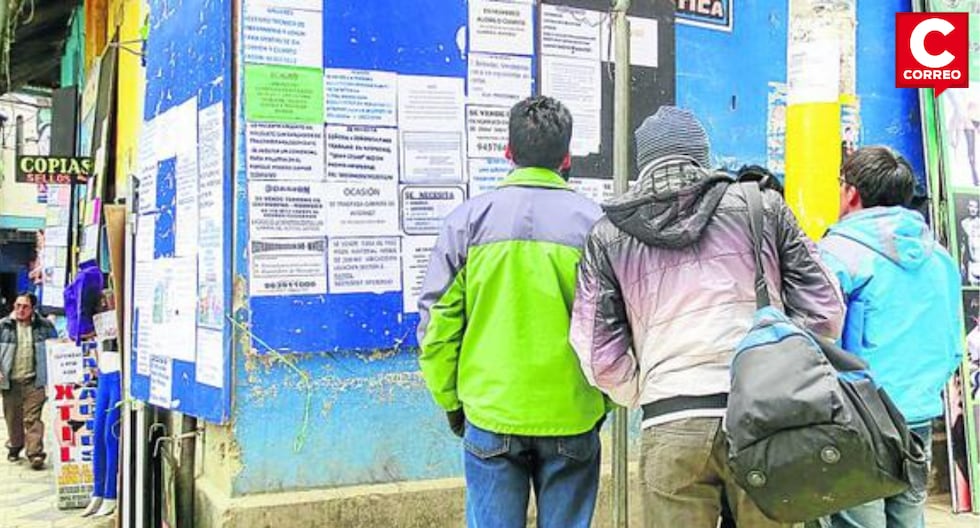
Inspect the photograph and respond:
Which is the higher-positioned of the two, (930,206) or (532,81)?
(532,81)

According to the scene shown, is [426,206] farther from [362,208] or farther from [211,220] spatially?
[211,220]

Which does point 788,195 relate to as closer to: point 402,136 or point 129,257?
point 402,136

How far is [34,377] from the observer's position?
29.0ft

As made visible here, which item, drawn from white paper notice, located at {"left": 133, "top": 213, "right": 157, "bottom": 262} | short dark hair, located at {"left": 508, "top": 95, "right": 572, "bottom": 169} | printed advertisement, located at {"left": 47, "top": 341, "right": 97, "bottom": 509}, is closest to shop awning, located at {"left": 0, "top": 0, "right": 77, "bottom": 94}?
printed advertisement, located at {"left": 47, "top": 341, "right": 97, "bottom": 509}

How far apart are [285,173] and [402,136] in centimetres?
59

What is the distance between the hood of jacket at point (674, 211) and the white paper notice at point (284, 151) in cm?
195

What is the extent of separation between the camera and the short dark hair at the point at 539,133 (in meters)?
3.11

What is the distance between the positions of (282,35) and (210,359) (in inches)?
58.7

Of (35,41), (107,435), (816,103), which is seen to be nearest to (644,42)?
(816,103)

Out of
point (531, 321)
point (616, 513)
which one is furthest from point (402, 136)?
point (616, 513)

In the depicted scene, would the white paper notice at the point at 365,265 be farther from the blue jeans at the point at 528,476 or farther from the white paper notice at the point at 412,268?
the blue jeans at the point at 528,476

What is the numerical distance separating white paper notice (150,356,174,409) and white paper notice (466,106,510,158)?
1844mm

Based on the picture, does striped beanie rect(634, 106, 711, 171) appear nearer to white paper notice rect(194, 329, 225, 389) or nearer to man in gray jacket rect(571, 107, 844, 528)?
man in gray jacket rect(571, 107, 844, 528)

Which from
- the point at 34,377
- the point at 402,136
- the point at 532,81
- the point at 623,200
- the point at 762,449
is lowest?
the point at 34,377
